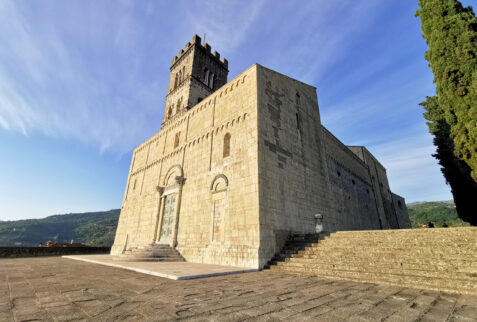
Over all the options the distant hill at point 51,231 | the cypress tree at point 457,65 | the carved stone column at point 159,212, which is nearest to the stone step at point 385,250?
the cypress tree at point 457,65

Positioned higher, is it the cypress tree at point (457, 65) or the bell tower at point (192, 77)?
the bell tower at point (192, 77)

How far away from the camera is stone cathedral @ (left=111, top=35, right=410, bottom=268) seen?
9016 millimetres

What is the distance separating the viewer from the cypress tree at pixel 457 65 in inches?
304

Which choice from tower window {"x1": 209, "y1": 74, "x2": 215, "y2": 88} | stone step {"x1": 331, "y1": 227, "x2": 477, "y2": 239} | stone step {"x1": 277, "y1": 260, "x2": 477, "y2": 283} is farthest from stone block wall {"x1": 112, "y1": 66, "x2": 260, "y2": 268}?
tower window {"x1": 209, "y1": 74, "x2": 215, "y2": 88}

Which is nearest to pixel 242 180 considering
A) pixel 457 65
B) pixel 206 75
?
pixel 457 65

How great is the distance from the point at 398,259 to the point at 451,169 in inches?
440

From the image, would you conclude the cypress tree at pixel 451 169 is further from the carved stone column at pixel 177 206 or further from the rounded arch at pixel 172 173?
the rounded arch at pixel 172 173

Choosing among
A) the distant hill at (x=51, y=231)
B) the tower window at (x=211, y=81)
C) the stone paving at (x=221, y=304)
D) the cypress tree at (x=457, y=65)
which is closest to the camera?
the stone paving at (x=221, y=304)

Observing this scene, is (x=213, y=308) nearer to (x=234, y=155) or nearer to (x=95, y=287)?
(x=95, y=287)

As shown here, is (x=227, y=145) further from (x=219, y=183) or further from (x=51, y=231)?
(x=51, y=231)

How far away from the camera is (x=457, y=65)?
8.05 metres

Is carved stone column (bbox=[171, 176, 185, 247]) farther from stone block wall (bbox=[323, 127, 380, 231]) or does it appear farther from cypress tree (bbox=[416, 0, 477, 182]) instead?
cypress tree (bbox=[416, 0, 477, 182])

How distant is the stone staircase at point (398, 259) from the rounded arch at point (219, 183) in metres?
4.03

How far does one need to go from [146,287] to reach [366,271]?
18.4 ft
